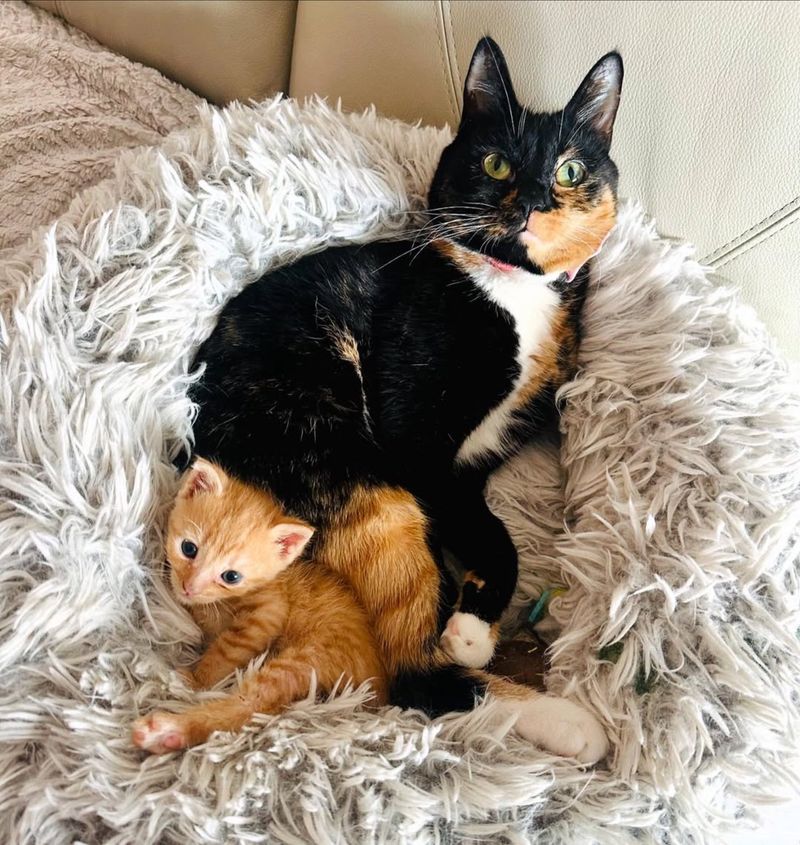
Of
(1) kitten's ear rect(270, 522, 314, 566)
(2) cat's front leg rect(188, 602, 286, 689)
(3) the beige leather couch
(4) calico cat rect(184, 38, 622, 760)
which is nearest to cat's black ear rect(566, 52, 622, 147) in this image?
(4) calico cat rect(184, 38, 622, 760)

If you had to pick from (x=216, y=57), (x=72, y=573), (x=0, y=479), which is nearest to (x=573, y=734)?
(x=72, y=573)

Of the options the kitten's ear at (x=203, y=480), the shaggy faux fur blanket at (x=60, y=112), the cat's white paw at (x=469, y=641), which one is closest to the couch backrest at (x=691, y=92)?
the shaggy faux fur blanket at (x=60, y=112)

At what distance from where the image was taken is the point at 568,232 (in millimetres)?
898

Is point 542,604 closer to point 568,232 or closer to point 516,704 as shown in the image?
point 516,704

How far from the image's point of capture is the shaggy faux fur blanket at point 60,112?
1163 mm

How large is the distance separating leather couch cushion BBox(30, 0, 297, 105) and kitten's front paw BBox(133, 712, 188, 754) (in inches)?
44.0

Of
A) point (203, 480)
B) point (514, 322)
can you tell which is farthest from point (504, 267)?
point (203, 480)

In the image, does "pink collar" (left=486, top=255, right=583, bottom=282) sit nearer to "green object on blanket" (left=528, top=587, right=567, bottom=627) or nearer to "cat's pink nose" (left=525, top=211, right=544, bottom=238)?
"cat's pink nose" (left=525, top=211, right=544, bottom=238)

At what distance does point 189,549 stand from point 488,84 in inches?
27.5

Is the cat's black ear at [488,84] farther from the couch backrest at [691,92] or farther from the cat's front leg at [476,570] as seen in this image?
the cat's front leg at [476,570]

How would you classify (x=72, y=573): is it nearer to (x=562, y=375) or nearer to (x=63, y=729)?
(x=63, y=729)

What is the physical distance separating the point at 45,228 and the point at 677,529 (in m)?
0.85

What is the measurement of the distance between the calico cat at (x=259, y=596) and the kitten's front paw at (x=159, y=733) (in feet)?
0.26

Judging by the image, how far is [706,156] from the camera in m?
0.97
